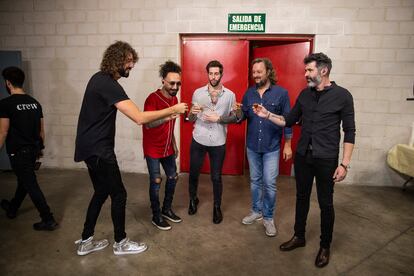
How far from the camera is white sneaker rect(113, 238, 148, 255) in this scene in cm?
266

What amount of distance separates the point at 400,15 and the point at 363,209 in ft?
9.18

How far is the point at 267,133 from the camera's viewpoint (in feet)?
9.70

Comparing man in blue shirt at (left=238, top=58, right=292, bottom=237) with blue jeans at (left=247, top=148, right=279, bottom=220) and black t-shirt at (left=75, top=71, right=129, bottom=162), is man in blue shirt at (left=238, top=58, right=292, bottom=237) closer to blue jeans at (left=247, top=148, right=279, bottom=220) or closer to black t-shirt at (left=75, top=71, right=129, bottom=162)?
blue jeans at (left=247, top=148, right=279, bottom=220)

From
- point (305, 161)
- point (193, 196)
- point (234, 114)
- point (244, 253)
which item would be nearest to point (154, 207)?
point (193, 196)

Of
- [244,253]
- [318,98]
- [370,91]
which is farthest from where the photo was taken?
[370,91]

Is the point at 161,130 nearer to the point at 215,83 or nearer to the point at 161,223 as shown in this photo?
the point at 215,83

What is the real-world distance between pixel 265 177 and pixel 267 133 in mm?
439

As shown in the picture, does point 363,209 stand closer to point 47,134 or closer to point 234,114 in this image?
point 234,114

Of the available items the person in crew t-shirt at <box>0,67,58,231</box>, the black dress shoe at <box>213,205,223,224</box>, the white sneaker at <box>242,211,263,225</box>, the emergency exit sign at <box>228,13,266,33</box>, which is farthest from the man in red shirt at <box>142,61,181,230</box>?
the emergency exit sign at <box>228,13,266,33</box>

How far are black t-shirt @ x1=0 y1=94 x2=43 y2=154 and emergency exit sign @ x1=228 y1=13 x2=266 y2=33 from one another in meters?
2.93

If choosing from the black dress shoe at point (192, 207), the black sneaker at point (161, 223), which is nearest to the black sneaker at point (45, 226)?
the black sneaker at point (161, 223)

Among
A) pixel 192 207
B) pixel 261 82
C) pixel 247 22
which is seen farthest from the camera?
pixel 247 22

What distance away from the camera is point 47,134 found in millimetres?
5207

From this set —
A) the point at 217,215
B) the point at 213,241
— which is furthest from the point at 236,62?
the point at 213,241
